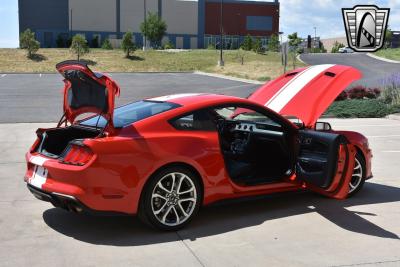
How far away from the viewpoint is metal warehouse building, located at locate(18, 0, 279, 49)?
82312 millimetres

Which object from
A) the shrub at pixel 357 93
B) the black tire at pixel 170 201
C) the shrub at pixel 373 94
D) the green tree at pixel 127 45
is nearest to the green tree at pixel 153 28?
the green tree at pixel 127 45

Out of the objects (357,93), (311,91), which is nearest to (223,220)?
(311,91)

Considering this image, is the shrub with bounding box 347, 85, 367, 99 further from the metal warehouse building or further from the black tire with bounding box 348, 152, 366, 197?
the metal warehouse building

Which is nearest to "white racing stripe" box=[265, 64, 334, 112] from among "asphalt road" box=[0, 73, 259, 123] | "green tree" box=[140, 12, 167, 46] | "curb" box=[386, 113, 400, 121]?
"asphalt road" box=[0, 73, 259, 123]

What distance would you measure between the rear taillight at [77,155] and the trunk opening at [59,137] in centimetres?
57

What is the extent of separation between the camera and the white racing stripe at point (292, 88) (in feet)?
20.5

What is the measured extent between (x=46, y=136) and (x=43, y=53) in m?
51.8

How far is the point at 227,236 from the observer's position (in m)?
5.02

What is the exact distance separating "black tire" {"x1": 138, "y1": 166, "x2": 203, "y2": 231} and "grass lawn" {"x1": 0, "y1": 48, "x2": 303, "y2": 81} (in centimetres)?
3346

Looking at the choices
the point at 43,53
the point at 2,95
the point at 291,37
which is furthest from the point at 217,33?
the point at 2,95

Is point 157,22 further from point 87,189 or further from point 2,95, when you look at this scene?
point 87,189

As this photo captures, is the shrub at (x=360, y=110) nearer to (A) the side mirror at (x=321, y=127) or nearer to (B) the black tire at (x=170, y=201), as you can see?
(A) the side mirror at (x=321, y=127)

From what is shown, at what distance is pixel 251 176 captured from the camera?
5.85 m

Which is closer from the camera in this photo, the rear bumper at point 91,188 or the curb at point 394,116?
the rear bumper at point 91,188
